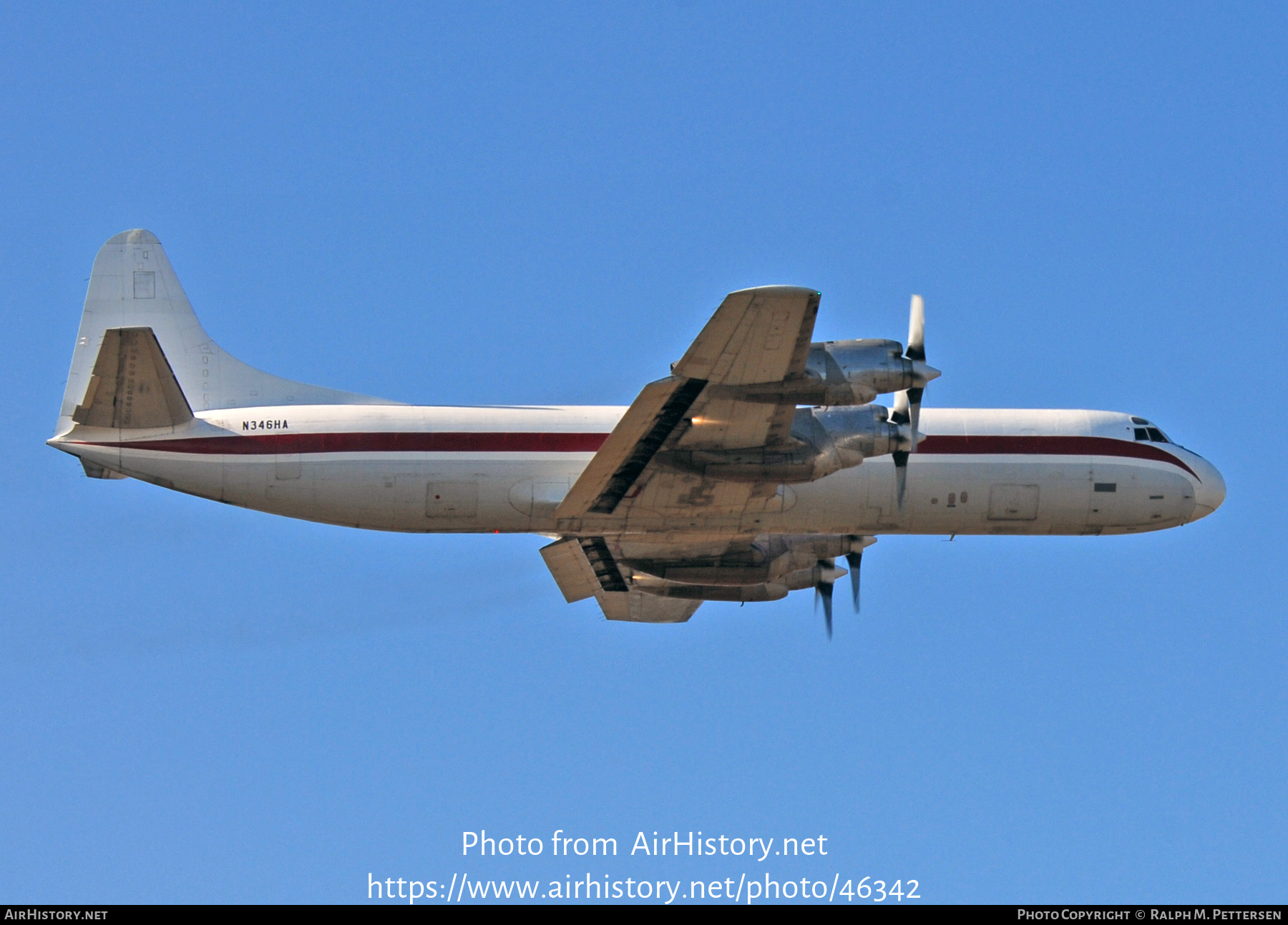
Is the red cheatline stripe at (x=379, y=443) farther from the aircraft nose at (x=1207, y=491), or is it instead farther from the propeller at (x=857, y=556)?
the aircraft nose at (x=1207, y=491)

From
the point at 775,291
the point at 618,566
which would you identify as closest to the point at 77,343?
the point at 618,566

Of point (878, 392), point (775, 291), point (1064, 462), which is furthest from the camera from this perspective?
point (1064, 462)

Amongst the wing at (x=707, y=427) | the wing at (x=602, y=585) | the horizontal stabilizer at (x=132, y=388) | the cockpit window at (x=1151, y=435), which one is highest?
the cockpit window at (x=1151, y=435)

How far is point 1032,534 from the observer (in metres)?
33.2

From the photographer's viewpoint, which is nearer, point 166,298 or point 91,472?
point 91,472

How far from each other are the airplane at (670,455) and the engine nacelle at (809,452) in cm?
4

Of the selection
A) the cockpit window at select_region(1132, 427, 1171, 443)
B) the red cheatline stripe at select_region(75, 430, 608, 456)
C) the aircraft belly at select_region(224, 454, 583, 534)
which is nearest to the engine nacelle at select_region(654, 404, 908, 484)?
the red cheatline stripe at select_region(75, 430, 608, 456)

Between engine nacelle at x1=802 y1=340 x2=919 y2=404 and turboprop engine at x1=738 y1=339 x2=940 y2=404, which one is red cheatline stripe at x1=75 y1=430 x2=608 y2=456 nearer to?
turboprop engine at x1=738 y1=339 x2=940 y2=404

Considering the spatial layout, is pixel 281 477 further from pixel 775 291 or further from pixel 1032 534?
pixel 1032 534

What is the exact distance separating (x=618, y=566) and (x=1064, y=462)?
9.90m

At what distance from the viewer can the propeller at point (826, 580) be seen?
34438 millimetres

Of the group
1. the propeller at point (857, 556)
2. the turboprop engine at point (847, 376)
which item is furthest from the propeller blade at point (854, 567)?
the turboprop engine at point (847, 376)

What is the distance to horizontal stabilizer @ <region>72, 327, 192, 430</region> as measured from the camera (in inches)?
1098

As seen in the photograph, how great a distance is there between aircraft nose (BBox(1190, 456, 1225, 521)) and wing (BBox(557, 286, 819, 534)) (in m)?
9.94
